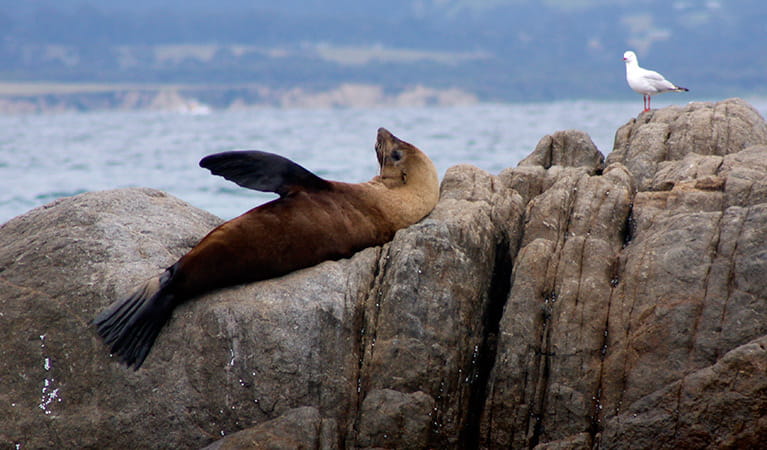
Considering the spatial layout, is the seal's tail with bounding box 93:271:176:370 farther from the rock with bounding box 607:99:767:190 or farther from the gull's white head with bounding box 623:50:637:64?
the gull's white head with bounding box 623:50:637:64

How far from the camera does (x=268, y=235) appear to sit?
20.3 feet

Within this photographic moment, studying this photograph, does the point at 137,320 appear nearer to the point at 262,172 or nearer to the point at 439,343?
the point at 262,172

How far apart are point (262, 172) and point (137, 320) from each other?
1.42 metres

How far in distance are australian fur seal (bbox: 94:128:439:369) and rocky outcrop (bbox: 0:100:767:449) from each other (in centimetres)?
13

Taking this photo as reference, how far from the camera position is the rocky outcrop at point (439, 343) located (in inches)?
213

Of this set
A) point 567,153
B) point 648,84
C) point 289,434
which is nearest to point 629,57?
point 648,84

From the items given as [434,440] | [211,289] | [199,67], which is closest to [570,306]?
[434,440]

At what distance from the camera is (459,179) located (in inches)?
288

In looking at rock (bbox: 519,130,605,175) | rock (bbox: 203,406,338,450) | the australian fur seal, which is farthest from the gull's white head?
rock (bbox: 203,406,338,450)

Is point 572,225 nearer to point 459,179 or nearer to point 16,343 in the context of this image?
point 459,179

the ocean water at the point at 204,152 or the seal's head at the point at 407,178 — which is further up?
the ocean water at the point at 204,152

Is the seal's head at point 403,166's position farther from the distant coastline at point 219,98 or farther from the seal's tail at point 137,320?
the distant coastline at point 219,98

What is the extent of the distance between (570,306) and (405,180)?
1935 mm

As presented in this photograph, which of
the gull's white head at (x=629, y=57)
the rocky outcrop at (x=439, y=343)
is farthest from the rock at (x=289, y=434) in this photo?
the gull's white head at (x=629, y=57)
